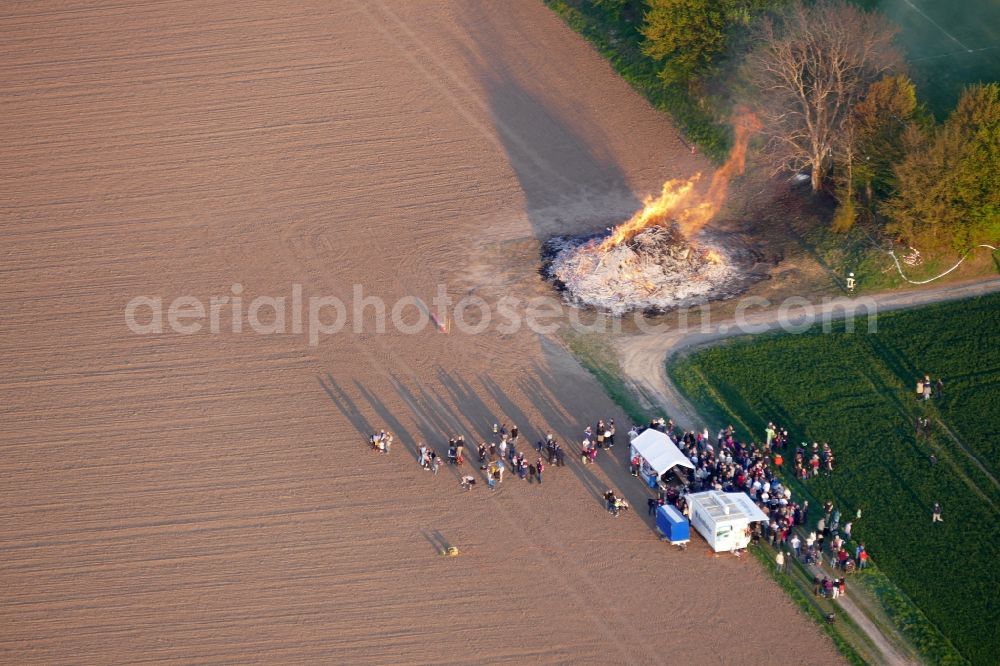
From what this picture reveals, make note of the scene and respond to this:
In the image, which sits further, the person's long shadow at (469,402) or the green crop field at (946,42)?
the green crop field at (946,42)

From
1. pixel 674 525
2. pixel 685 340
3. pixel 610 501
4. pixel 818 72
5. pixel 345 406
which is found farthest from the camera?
pixel 818 72

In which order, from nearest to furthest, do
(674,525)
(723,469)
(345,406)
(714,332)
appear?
(674,525) < (723,469) < (345,406) < (714,332)

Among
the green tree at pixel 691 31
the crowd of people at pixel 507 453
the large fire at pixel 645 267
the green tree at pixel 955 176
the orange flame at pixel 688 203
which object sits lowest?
the crowd of people at pixel 507 453

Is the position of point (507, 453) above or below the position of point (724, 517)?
below

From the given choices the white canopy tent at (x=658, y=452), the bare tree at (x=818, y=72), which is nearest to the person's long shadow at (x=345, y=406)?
the white canopy tent at (x=658, y=452)

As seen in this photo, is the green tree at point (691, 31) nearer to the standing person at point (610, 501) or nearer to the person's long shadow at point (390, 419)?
the person's long shadow at point (390, 419)

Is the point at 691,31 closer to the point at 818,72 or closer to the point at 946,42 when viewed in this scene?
the point at 818,72

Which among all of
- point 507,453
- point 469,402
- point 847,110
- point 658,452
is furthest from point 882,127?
point 507,453

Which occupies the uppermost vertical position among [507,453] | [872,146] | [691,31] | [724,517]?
[691,31]
